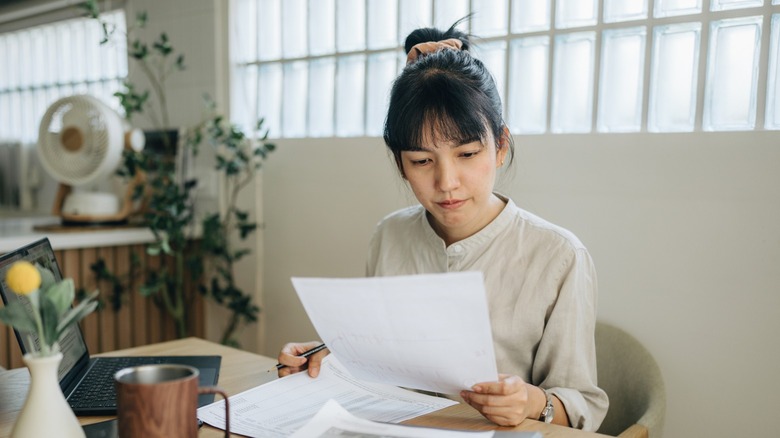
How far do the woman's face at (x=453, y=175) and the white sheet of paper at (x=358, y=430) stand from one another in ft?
1.53

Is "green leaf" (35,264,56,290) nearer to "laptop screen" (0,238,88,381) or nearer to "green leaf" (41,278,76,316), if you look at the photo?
"green leaf" (41,278,76,316)

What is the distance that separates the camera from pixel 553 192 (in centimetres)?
173

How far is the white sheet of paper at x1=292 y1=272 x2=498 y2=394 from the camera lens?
805 mm

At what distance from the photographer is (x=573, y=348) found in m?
1.15

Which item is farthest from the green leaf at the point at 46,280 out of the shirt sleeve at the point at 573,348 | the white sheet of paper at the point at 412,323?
the shirt sleeve at the point at 573,348

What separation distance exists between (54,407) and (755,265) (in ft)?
4.49

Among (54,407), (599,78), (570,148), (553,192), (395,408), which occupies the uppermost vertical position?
(599,78)

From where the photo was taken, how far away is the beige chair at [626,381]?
1.31m

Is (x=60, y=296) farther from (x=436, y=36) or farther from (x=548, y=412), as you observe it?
(x=436, y=36)

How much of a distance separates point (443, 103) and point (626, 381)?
29.4 inches

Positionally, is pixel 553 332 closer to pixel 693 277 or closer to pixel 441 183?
pixel 441 183

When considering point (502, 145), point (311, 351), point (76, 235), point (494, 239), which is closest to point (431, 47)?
point (502, 145)

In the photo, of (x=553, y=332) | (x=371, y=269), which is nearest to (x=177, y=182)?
(x=371, y=269)

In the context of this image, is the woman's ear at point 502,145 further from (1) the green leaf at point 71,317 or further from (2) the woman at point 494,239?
(1) the green leaf at point 71,317
